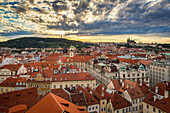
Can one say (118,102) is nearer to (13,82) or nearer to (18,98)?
(18,98)

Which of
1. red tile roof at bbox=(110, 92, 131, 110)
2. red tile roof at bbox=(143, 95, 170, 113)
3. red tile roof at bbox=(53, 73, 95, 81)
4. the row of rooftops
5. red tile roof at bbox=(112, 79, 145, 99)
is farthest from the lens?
red tile roof at bbox=(53, 73, 95, 81)

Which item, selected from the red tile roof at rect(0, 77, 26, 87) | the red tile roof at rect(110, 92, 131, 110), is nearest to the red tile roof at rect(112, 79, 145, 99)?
the red tile roof at rect(110, 92, 131, 110)

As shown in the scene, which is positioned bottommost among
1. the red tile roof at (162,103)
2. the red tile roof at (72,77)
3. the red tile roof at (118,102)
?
the red tile roof at (118,102)

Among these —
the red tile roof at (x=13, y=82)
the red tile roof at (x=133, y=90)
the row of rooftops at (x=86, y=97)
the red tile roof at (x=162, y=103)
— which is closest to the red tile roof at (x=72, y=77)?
the red tile roof at (x=133, y=90)

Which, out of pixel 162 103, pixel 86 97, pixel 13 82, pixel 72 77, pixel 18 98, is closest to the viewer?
pixel 162 103

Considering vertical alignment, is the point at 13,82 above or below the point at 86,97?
below

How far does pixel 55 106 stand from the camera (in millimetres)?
13586

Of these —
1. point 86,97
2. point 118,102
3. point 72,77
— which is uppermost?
point 72,77

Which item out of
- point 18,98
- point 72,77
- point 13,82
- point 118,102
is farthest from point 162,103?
point 13,82

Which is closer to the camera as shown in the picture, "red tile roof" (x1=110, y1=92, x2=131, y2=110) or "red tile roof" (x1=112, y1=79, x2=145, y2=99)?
"red tile roof" (x1=110, y1=92, x2=131, y2=110)

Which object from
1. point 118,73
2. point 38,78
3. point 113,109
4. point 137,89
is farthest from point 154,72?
point 38,78

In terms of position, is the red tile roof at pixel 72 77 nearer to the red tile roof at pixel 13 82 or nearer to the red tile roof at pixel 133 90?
the red tile roof at pixel 133 90

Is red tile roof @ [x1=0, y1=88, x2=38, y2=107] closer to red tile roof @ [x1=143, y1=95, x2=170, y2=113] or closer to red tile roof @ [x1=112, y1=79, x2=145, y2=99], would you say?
red tile roof @ [x1=112, y1=79, x2=145, y2=99]

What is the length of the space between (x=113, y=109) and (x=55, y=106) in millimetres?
26808
